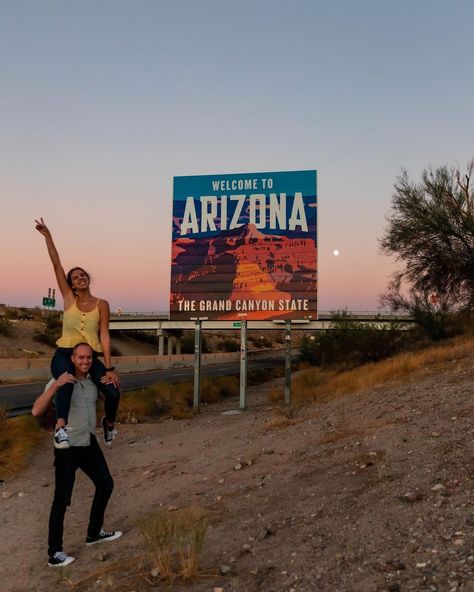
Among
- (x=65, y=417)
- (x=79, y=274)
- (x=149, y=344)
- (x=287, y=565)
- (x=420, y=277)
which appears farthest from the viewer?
(x=149, y=344)

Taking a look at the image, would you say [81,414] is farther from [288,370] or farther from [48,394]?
[288,370]

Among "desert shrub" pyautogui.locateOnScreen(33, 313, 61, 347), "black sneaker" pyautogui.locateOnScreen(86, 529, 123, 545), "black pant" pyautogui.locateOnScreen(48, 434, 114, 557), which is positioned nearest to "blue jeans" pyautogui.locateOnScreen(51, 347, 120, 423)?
"black pant" pyautogui.locateOnScreen(48, 434, 114, 557)

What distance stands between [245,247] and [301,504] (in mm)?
9802

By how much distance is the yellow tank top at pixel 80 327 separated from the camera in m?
4.80

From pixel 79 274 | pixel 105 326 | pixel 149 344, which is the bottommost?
pixel 149 344

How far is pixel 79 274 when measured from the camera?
4.98m

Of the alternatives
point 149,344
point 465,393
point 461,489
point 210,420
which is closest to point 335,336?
point 210,420

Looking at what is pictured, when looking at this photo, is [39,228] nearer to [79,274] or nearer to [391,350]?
[79,274]

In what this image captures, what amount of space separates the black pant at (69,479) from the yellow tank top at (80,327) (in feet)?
3.01

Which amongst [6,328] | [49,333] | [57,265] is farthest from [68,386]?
[49,333]

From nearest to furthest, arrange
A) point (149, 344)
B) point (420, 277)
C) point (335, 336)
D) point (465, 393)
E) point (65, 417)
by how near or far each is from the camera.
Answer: point (65, 417), point (465, 393), point (420, 277), point (335, 336), point (149, 344)

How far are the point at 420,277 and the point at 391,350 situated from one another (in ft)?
13.7

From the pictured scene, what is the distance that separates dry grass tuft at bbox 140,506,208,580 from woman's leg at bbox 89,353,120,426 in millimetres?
1091

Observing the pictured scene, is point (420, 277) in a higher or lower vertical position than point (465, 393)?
higher
